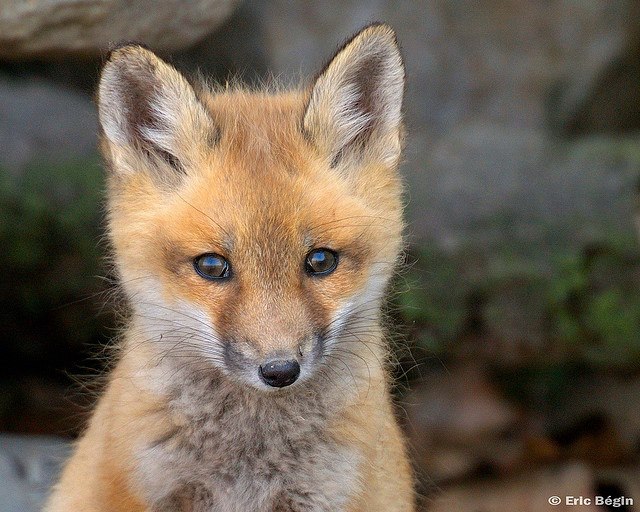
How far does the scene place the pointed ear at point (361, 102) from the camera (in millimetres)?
3619

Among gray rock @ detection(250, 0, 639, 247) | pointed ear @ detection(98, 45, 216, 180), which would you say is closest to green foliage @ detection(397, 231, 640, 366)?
gray rock @ detection(250, 0, 639, 247)

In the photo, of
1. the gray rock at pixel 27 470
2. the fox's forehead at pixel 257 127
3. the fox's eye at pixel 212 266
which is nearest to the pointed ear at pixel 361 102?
the fox's forehead at pixel 257 127

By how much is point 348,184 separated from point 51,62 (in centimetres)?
301

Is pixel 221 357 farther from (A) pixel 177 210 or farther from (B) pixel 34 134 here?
(B) pixel 34 134

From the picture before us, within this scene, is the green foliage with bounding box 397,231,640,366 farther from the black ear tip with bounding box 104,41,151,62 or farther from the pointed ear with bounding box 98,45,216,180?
the black ear tip with bounding box 104,41,151,62

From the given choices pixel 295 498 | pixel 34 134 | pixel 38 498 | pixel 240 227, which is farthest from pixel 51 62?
pixel 295 498

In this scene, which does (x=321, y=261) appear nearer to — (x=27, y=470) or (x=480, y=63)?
(x=27, y=470)

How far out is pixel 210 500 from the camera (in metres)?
3.58

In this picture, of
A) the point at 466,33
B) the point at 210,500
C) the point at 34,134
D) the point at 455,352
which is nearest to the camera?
the point at 210,500

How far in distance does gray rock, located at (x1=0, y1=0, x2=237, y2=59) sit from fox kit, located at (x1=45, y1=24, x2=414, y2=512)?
173 cm

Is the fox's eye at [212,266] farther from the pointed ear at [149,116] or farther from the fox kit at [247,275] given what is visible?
the pointed ear at [149,116]

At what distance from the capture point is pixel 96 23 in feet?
17.4

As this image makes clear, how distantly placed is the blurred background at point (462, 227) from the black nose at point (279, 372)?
238cm

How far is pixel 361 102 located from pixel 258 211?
79cm
